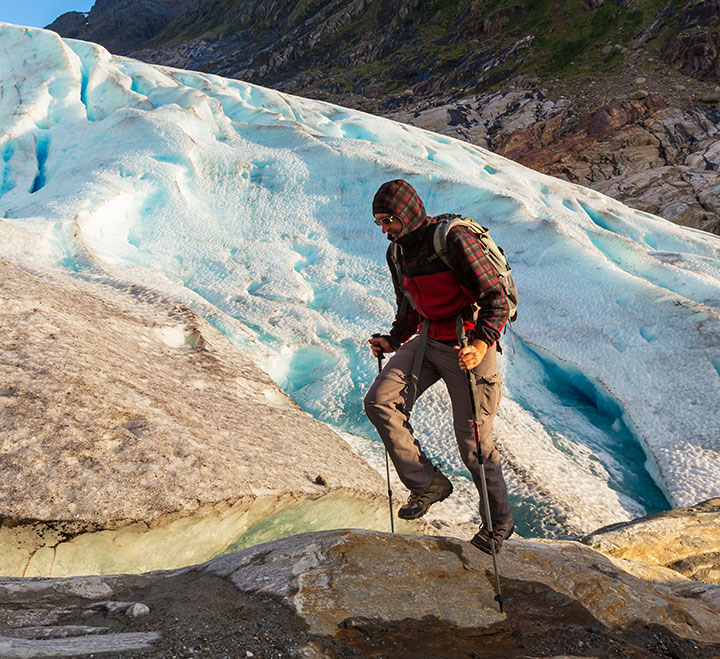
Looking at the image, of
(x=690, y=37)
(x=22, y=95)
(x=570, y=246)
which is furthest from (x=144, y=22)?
(x=570, y=246)

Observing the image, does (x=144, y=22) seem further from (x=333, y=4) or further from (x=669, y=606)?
(x=669, y=606)

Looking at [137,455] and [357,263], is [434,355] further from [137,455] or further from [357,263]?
[357,263]

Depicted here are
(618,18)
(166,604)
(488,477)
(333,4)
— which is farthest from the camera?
(333,4)

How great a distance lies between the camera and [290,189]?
14.3 meters

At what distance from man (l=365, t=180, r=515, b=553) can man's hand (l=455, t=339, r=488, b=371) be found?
29mm

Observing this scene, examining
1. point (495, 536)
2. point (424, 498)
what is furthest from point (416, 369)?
point (495, 536)

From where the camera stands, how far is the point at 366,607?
3.21m

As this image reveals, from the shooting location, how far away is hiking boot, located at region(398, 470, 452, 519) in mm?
3969

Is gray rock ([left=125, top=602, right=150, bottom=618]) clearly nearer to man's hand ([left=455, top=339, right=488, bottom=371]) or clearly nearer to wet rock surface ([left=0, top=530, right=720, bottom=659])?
wet rock surface ([left=0, top=530, right=720, bottom=659])

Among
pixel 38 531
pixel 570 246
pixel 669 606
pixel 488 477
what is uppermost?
pixel 570 246

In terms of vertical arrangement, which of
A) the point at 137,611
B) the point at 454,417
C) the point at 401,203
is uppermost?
the point at 401,203

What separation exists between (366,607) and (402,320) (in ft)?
6.92

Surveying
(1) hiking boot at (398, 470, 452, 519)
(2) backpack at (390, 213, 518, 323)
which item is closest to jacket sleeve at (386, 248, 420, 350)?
(2) backpack at (390, 213, 518, 323)

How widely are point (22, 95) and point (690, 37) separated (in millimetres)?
56004
